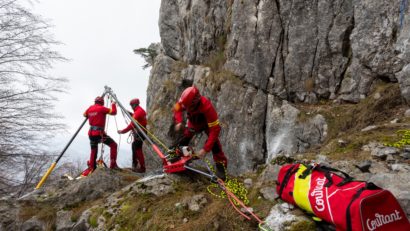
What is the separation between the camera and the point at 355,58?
1195cm

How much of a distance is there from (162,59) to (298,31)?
15.5 metres

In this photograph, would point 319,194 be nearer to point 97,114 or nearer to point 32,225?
point 32,225

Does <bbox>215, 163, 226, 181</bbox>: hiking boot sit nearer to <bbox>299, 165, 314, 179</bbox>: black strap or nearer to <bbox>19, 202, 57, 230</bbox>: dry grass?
<bbox>299, 165, 314, 179</bbox>: black strap

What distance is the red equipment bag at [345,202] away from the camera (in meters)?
3.18

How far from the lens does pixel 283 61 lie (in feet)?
49.8

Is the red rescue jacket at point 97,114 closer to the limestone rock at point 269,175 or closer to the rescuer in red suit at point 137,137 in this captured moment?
the rescuer in red suit at point 137,137

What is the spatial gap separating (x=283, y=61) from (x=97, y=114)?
1020cm

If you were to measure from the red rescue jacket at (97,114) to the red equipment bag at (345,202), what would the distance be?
6583 mm

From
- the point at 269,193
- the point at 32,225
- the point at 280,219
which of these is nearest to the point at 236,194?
the point at 269,193

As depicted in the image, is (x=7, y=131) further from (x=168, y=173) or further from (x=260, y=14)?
(x=260, y=14)

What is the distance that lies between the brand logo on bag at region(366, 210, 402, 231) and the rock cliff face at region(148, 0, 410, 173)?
659 centimetres

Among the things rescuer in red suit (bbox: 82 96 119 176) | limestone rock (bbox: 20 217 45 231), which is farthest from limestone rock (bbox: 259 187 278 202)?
rescuer in red suit (bbox: 82 96 119 176)

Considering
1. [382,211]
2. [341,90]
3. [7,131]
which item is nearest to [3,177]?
[7,131]

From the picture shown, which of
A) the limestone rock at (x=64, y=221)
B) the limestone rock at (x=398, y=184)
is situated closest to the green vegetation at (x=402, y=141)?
the limestone rock at (x=398, y=184)
